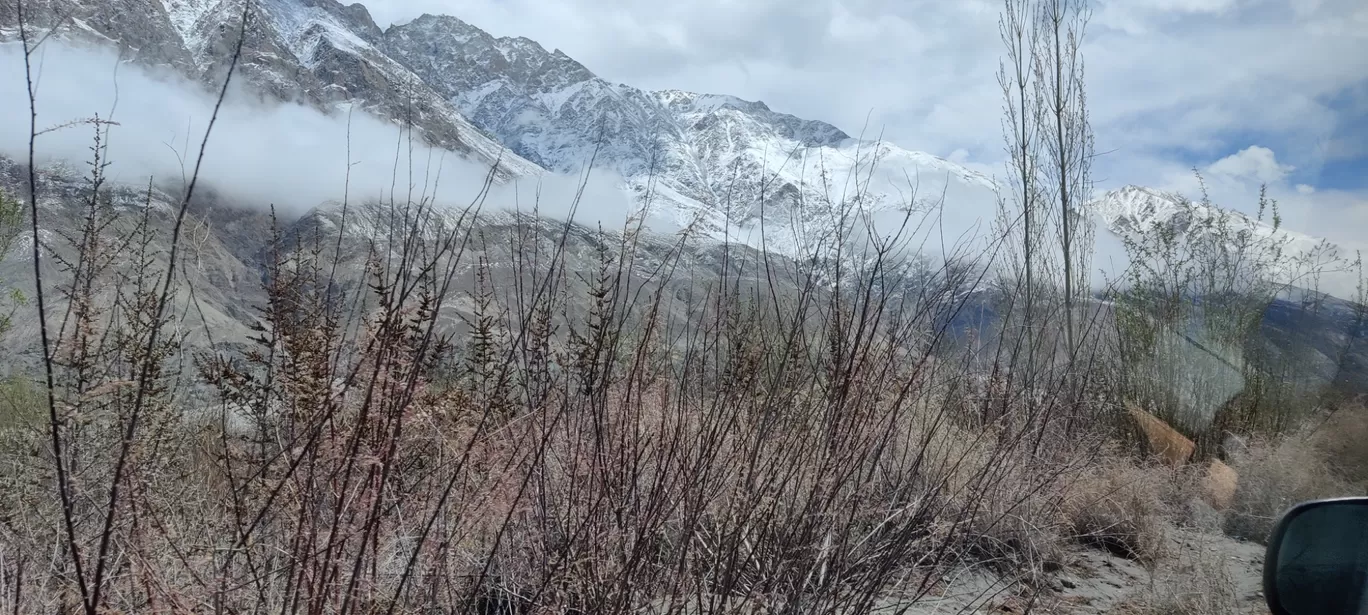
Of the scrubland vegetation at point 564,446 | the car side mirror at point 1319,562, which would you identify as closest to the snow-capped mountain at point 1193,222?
the scrubland vegetation at point 564,446

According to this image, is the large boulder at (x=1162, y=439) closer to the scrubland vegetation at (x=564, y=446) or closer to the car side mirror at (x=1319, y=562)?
the scrubland vegetation at (x=564, y=446)

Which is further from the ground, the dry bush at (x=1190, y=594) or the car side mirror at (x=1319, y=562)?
the car side mirror at (x=1319, y=562)

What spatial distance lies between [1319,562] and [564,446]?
1990mm

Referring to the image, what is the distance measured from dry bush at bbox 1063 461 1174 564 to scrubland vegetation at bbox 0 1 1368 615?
0.03 meters

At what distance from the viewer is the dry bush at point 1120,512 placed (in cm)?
406

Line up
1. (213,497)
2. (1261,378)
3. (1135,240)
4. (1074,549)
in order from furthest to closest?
(1135,240), (1261,378), (1074,549), (213,497)

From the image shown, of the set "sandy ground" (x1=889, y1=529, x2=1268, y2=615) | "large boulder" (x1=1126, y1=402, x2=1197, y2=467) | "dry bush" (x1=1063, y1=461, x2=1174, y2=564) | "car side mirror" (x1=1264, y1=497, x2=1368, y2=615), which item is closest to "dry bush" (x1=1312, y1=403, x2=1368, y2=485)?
"sandy ground" (x1=889, y1=529, x2=1268, y2=615)

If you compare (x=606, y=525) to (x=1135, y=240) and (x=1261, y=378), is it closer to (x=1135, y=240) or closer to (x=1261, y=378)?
(x=1261, y=378)

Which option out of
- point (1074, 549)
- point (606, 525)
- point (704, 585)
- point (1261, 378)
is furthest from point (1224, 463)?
point (606, 525)

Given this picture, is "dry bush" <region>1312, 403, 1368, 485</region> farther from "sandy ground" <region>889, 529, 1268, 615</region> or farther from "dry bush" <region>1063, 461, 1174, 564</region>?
"dry bush" <region>1063, 461, 1174, 564</region>

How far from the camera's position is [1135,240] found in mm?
7250

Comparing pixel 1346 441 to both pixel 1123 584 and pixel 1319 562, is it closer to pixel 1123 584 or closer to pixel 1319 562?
pixel 1123 584

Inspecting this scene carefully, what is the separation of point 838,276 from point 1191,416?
527cm

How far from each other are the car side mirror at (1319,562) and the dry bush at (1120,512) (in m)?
2.44
